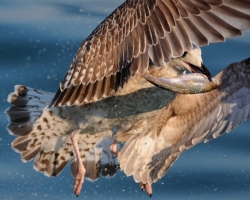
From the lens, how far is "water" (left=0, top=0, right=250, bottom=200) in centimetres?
748

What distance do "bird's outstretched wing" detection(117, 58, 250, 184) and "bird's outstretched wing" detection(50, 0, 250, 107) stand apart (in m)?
0.76

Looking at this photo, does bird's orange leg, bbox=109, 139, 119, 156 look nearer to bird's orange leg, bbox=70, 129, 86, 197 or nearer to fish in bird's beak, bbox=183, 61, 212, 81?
bird's orange leg, bbox=70, 129, 86, 197

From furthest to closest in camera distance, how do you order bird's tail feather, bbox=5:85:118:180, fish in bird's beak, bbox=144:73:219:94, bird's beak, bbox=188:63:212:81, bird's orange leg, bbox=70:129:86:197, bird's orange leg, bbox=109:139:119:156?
1. bird's orange leg, bbox=109:139:119:156
2. bird's tail feather, bbox=5:85:118:180
3. bird's orange leg, bbox=70:129:86:197
4. bird's beak, bbox=188:63:212:81
5. fish in bird's beak, bbox=144:73:219:94

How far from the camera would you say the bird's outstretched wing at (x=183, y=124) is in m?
6.66

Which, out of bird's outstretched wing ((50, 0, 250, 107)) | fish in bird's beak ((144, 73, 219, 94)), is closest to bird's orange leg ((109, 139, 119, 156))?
bird's outstretched wing ((50, 0, 250, 107))

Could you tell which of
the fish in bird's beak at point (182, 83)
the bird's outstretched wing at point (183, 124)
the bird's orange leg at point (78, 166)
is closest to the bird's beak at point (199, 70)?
the fish in bird's beak at point (182, 83)

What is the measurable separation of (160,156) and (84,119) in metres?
0.61

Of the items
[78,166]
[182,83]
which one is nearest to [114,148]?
[78,166]

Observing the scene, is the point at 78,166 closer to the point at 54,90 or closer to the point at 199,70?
the point at 199,70

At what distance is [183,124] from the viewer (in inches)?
265

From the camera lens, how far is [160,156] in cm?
677

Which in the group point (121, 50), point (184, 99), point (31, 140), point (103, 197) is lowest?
point (103, 197)

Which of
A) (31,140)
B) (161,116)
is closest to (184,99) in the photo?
(161,116)

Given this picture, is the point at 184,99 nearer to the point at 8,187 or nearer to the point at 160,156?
the point at 160,156
